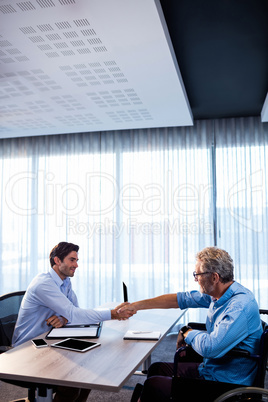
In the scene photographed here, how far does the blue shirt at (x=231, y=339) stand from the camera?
2.10 metres

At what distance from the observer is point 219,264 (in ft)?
7.85

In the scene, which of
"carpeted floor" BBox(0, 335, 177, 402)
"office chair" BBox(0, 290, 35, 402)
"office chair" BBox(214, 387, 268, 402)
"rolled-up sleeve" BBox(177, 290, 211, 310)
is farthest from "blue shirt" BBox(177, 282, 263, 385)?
"carpeted floor" BBox(0, 335, 177, 402)

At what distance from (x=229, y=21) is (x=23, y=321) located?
109 inches

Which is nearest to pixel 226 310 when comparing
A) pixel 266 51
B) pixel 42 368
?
pixel 42 368

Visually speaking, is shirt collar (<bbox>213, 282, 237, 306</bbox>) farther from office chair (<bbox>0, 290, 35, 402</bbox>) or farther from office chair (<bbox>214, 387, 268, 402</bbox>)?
office chair (<bbox>0, 290, 35, 402</bbox>)

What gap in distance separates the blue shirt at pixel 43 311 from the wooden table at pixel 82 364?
214 millimetres

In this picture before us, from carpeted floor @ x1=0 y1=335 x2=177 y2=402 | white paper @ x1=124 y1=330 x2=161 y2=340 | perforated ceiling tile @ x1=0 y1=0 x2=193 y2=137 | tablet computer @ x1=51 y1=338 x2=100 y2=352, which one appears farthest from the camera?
carpeted floor @ x1=0 y1=335 x2=177 y2=402

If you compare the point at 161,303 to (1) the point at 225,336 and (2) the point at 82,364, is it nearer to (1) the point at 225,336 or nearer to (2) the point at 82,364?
(1) the point at 225,336

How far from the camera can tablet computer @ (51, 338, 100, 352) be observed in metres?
2.28

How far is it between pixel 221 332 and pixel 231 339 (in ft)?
0.20

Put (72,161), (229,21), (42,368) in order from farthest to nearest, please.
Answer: (72,161), (229,21), (42,368)

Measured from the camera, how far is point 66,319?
9.27 feet

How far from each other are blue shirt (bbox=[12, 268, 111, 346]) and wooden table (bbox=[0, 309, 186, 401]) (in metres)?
0.21

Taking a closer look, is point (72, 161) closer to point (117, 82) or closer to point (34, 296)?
point (117, 82)
